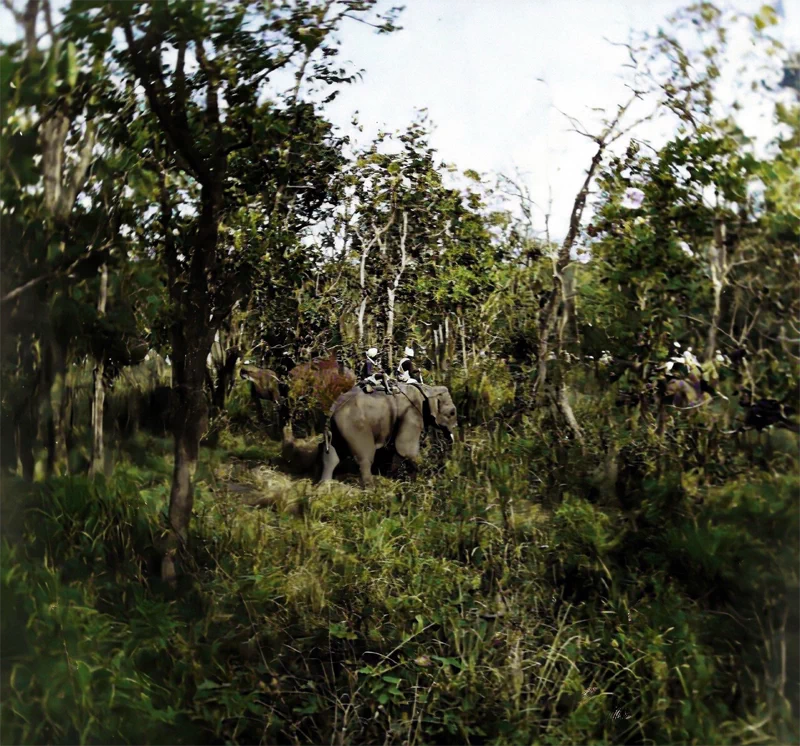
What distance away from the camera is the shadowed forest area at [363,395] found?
9.08 ft

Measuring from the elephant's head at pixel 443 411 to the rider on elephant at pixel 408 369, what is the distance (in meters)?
0.09

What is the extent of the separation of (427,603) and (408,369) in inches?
33.0

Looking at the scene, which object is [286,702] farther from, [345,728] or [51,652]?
[51,652]

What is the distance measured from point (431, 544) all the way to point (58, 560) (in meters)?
1.31

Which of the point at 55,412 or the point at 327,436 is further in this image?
the point at 327,436

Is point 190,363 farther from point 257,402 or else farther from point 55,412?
point 55,412

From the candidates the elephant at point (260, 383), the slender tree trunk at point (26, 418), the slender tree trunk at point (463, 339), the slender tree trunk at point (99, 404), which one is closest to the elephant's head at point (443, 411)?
the slender tree trunk at point (463, 339)

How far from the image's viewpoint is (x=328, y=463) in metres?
3.19

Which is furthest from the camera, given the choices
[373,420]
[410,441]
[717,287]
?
[410,441]

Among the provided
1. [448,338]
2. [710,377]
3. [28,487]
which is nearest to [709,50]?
[710,377]

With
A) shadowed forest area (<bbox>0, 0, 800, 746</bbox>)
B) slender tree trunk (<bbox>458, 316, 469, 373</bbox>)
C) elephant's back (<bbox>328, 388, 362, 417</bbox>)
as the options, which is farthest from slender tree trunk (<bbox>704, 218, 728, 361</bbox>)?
elephant's back (<bbox>328, 388, 362, 417</bbox>)

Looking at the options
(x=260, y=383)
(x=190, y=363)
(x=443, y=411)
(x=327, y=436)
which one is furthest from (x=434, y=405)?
(x=190, y=363)

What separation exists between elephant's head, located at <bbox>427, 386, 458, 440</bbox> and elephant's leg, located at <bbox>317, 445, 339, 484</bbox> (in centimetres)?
39

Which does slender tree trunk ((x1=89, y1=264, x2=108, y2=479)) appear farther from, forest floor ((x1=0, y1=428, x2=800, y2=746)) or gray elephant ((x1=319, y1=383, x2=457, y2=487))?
gray elephant ((x1=319, y1=383, x2=457, y2=487))
